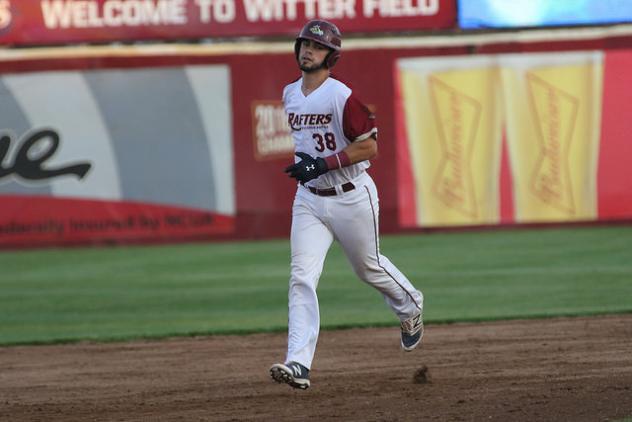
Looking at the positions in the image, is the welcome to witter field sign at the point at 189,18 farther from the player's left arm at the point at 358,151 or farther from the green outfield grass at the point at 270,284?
the player's left arm at the point at 358,151

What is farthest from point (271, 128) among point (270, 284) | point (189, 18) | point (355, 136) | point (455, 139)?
point (355, 136)

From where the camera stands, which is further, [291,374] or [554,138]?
[554,138]

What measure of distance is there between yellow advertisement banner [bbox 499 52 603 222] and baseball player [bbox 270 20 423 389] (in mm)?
10665

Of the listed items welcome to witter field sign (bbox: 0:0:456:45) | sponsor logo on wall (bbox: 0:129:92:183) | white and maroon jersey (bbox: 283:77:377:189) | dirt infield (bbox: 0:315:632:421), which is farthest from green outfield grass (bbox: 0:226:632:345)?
white and maroon jersey (bbox: 283:77:377:189)

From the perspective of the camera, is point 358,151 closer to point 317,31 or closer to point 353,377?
point 317,31

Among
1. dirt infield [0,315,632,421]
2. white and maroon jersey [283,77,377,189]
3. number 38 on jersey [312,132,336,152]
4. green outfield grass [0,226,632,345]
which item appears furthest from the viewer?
green outfield grass [0,226,632,345]

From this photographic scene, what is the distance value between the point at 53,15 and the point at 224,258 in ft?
14.7

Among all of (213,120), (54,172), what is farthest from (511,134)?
(54,172)

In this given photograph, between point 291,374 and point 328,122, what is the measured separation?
135 centimetres

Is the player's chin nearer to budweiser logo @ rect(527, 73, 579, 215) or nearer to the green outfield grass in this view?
the green outfield grass

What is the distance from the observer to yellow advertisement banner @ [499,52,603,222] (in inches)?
704

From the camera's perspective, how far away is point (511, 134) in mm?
17938

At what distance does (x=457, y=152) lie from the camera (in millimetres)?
17906

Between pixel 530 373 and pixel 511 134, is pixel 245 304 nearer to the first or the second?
pixel 530 373
